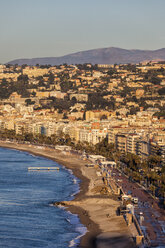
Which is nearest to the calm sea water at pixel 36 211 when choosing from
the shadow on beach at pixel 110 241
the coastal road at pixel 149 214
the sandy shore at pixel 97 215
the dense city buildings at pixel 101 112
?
the sandy shore at pixel 97 215

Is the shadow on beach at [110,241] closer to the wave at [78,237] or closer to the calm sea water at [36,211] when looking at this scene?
the wave at [78,237]

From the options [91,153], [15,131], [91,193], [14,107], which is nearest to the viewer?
[91,193]

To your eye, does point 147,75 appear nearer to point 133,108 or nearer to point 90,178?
point 133,108

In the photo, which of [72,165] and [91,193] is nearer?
[91,193]

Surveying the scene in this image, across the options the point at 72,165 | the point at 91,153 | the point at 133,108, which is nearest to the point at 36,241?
the point at 72,165

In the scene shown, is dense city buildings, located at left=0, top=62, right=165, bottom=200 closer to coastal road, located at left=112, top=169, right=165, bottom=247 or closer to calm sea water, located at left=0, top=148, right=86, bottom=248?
coastal road, located at left=112, top=169, right=165, bottom=247

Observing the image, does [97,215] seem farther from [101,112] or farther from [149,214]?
[101,112]

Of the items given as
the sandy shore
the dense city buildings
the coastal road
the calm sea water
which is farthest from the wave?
the dense city buildings
